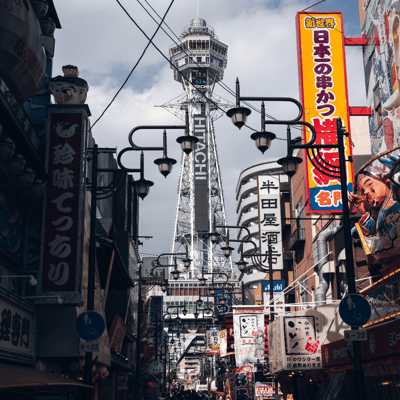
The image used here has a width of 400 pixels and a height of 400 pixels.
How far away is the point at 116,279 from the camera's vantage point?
111 ft

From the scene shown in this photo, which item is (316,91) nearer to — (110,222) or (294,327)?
(294,327)

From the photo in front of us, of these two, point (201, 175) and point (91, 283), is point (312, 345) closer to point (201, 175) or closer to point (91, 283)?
point (91, 283)

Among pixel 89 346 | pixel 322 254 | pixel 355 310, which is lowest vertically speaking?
pixel 89 346

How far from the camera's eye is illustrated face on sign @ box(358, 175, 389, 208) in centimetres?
1348

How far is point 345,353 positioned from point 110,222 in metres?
21.2

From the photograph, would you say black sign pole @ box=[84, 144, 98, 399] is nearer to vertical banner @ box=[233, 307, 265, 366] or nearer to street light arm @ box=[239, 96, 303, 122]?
street light arm @ box=[239, 96, 303, 122]

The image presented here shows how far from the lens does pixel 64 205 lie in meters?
18.0

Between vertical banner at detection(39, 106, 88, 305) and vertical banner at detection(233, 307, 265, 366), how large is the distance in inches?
719

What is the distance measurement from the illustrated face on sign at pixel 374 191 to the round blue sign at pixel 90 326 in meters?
7.31

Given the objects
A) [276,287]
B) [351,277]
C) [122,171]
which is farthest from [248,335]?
[351,277]

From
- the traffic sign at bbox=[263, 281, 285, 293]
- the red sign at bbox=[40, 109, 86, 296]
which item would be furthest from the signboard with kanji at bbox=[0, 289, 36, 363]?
the traffic sign at bbox=[263, 281, 285, 293]

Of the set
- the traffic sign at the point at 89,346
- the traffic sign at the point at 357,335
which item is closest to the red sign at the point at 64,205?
the traffic sign at the point at 89,346

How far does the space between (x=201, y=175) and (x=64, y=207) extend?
159 meters

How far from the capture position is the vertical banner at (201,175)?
175 meters
